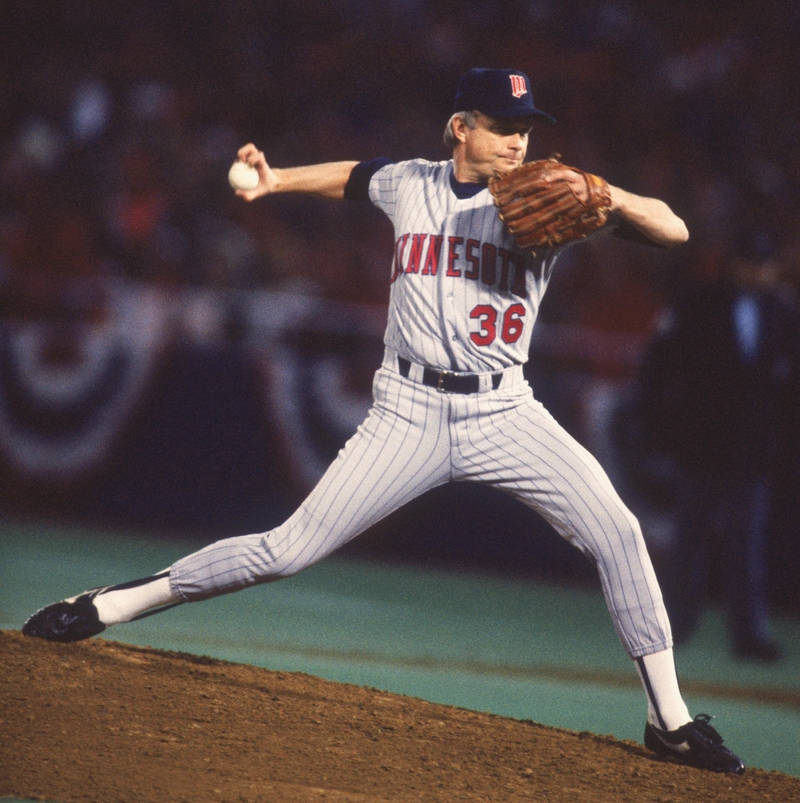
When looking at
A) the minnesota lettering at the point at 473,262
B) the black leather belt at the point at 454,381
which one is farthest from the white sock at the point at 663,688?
the minnesota lettering at the point at 473,262

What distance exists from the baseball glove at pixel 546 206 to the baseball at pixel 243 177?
81cm

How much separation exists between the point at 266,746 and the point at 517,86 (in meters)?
2.12

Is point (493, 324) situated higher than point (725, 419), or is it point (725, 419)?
point (493, 324)

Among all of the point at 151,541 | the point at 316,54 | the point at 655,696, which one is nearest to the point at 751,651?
the point at 655,696

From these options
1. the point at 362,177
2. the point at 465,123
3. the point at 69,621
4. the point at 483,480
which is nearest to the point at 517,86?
the point at 465,123

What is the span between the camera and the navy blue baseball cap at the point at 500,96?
3520mm

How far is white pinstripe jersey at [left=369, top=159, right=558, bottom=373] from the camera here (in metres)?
3.53

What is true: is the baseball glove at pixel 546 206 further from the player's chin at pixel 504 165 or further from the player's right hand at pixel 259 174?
the player's right hand at pixel 259 174

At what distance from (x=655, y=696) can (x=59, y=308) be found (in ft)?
17.5

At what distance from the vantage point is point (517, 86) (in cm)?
355

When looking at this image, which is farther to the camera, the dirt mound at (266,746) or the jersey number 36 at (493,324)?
the jersey number 36 at (493,324)

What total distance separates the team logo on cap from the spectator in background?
233 cm

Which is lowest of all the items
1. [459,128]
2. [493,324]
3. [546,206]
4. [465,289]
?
[493,324]

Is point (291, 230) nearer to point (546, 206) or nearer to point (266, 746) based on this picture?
point (546, 206)
